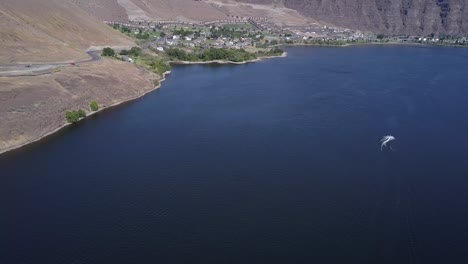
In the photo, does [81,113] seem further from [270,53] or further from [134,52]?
[270,53]

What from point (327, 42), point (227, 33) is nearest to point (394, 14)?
point (327, 42)

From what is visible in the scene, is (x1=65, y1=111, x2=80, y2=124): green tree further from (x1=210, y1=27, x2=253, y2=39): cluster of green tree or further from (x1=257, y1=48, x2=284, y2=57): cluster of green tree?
(x1=210, y1=27, x2=253, y2=39): cluster of green tree

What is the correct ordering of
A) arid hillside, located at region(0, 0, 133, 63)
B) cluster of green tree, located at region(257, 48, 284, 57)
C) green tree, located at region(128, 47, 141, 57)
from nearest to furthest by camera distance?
arid hillside, located at region(0, 0, 133, 63), green tree, located at region(128, 47, 141, 57), cluster of green tree, located at region(257, 48, 284, 57)

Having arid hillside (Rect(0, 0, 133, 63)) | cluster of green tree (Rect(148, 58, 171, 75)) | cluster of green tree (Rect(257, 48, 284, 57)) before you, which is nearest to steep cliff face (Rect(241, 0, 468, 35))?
cluster of green tree (Rect(257, 48, 284, 57))

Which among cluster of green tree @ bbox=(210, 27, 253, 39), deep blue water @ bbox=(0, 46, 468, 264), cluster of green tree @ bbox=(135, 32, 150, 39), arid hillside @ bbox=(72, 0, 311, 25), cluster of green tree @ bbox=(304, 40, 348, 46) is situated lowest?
deep blue water @ bbox=(0, 46, 468, 264)

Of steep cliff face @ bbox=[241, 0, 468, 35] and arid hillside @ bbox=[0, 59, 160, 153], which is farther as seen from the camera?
steep cliff face @ bbox=[241, 0, 468, 35]

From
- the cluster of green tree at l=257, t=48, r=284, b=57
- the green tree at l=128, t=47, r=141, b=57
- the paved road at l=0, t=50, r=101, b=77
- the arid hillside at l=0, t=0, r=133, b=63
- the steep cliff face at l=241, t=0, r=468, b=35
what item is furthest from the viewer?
the steep cliff face at l=241, t=0, r=468, b=35

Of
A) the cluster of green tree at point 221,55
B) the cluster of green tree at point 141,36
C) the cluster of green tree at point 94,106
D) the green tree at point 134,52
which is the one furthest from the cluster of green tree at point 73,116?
the cluster of green tree at point 141,36
